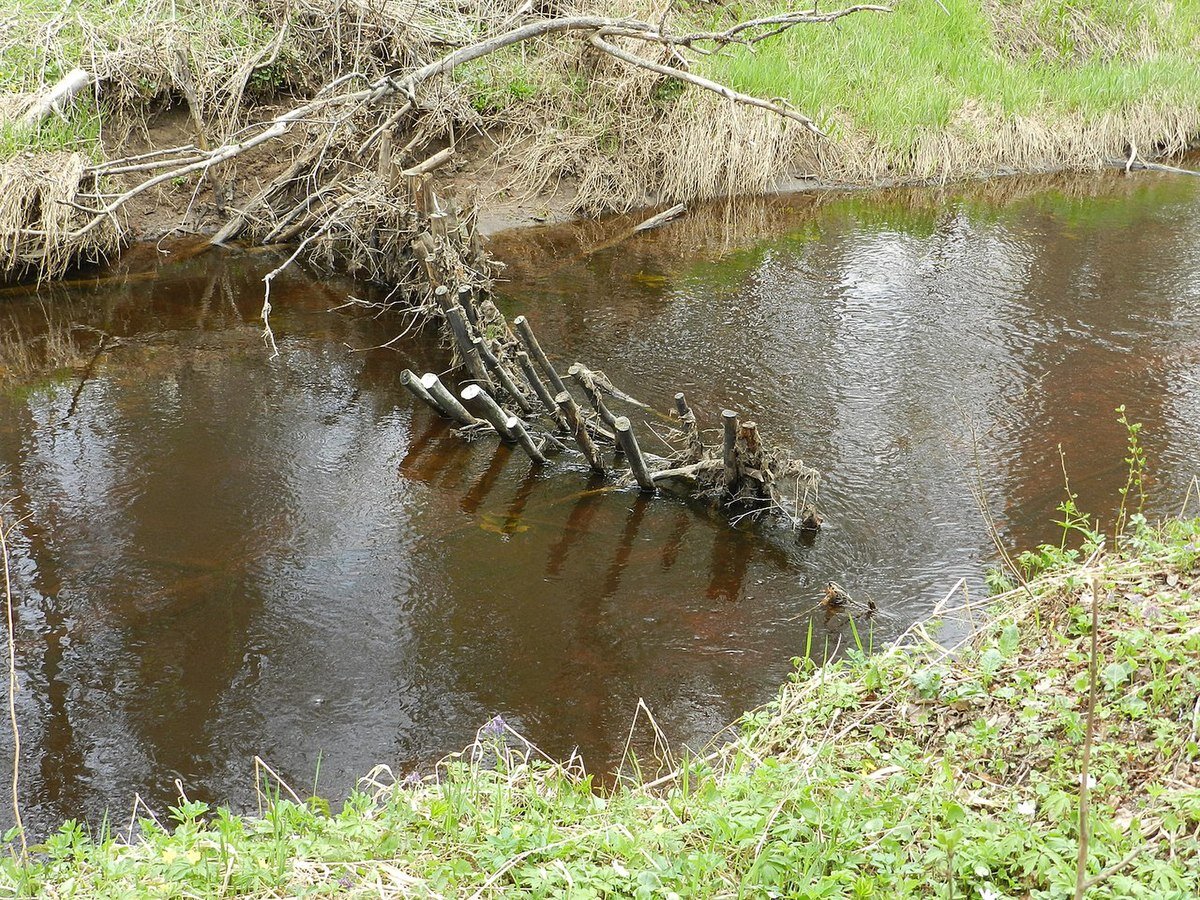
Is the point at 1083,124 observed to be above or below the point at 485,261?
above

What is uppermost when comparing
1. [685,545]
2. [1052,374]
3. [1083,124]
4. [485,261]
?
[1083,124]

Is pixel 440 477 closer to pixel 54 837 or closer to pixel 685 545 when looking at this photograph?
pixel 685 545

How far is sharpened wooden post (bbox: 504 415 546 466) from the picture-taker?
20.7 ft

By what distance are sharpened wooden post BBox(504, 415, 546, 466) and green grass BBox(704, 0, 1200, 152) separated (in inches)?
269

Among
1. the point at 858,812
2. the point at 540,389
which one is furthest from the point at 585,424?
the point at 858,812

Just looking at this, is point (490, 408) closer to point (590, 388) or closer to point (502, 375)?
point (502, 375)

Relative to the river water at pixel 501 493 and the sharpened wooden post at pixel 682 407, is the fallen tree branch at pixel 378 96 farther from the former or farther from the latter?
the sharpened wooden post at pixel 682 407

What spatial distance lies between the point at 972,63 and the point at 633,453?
9780 mm

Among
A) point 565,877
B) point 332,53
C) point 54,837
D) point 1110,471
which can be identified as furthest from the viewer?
point 332,53

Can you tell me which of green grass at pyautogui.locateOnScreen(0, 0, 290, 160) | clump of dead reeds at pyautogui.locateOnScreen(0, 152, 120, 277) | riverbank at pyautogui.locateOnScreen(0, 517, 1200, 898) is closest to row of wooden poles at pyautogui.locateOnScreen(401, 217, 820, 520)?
riverbank at pyautogui.locateOnScreen(0, 517, 1200, 898)

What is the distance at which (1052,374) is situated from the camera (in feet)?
24.6

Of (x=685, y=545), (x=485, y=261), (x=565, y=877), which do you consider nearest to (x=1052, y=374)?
(x=685, y=545)

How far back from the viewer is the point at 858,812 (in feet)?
9.70

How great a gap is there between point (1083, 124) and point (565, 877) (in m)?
12.8
